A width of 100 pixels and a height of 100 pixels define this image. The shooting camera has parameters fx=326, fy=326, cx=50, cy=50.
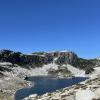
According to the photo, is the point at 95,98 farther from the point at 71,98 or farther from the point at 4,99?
the point at 4,99

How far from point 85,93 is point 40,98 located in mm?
21084

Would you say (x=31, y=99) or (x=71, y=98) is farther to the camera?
(x=31, y=99)

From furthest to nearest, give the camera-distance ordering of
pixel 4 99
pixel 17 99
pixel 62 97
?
pixel 17 99
pixel 4 99
pixel 62 97

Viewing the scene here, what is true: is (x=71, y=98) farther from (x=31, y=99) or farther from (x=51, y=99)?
(x=31, y=99)

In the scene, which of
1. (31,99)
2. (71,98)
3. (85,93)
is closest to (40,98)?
(31,99)

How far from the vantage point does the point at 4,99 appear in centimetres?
16125

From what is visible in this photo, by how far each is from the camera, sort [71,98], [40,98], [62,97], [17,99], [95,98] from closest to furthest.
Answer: [95,98] → [71,98] → [62,97] → [40,98] → [17,99]

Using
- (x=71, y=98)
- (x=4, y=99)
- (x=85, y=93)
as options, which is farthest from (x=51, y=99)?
(x=4, y=99)

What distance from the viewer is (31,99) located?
246 ft

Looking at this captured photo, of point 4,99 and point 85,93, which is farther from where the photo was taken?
point 4,99

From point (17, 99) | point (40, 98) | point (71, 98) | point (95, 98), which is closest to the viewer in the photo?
point (95, 98)

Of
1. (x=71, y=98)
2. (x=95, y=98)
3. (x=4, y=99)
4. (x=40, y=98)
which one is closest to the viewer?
(x=95, y=98)

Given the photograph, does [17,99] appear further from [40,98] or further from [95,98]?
[95,98]

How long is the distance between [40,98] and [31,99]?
15.0 ft
